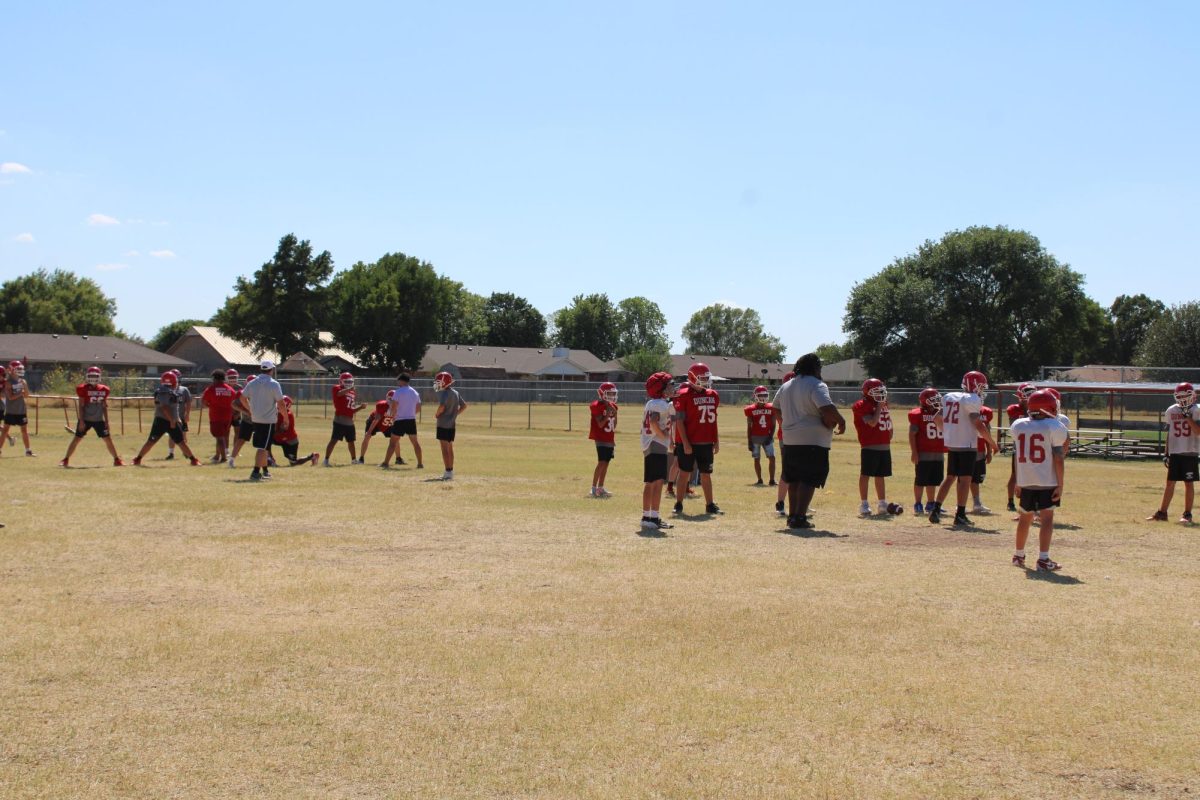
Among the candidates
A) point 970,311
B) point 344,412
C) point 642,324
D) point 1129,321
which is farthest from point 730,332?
point 344,412

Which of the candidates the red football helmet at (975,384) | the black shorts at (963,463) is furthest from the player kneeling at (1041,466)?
the red football helmet at (975,384)

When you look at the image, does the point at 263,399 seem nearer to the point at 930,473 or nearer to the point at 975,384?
the point at 930,473

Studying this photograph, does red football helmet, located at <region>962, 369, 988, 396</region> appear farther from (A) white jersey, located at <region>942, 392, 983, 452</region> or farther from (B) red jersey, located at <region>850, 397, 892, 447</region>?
(B) red jersey, located at <region>850, 397, 892, 447</region>

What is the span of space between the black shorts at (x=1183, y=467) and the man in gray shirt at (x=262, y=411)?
45.9ft

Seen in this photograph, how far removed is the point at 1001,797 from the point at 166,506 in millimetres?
12377

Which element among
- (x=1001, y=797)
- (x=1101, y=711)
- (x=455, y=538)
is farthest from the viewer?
(x=455, y=538)

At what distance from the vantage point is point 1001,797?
4.75 metres

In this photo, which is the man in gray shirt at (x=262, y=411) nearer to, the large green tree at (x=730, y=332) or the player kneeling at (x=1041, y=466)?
the player kneeling at (x=1041, y=466)

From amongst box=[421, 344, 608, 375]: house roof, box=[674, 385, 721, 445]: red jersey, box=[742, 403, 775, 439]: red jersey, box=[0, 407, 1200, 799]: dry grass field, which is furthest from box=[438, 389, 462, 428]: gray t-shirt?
box=[421, 344, 608, 375]: house roof

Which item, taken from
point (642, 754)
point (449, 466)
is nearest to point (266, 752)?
point (642, 754)

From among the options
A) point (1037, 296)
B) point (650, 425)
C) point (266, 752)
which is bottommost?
point (266, 752)

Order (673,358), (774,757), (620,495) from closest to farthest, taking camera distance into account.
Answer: (774,757) < (620,495) < (673,358)

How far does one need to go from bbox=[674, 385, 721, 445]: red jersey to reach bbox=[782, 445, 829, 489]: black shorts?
59.3 inches

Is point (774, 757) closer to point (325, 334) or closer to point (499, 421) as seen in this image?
point (499, 421)
